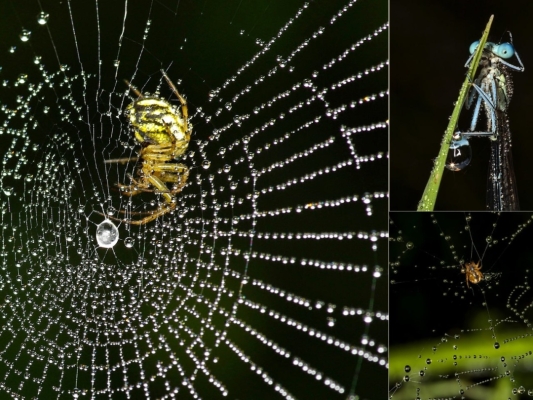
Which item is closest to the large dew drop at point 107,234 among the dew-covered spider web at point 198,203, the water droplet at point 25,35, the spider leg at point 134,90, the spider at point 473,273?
the dew-covered spider web at point 198,203

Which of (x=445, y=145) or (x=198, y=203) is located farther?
(x=198, y=203)

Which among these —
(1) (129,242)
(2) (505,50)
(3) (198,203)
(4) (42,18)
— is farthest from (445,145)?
(4) (42,18)

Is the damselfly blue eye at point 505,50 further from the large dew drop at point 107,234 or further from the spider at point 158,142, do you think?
the large dew drop at point 107,234

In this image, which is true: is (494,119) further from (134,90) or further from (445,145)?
(134,90)

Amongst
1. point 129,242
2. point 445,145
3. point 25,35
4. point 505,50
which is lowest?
point 129,242

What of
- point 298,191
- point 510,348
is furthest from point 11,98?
point 510,348

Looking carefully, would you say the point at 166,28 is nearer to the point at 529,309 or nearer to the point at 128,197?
the point at 128,197
